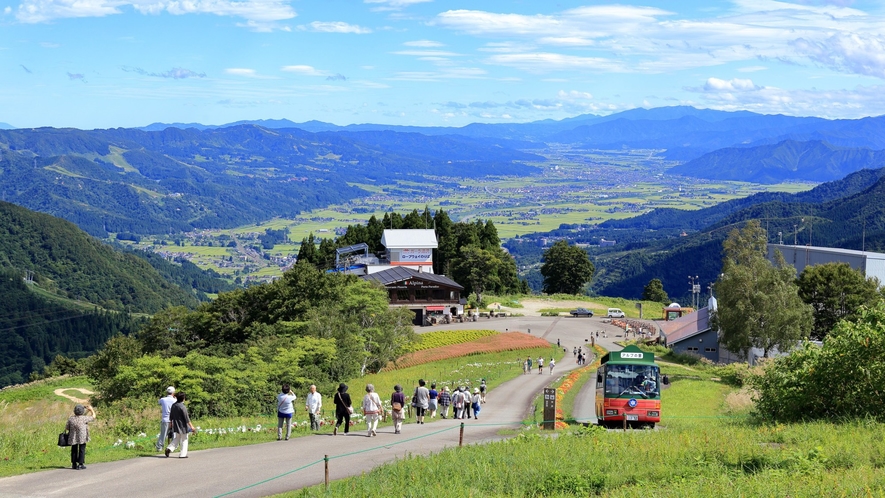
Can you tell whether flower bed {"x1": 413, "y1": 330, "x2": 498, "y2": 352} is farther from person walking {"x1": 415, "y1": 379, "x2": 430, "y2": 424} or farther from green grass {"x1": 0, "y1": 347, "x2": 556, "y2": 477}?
person walking {"x1": 415, "y1": 379, "x2": 430, "y2": 424}

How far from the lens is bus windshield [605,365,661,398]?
77.2 feet

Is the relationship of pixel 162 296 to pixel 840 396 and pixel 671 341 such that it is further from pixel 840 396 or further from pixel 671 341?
pixel 840 396

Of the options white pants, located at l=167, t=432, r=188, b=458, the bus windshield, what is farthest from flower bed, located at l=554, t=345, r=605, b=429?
white pants, located at l=167, t=432, r=188, b=458

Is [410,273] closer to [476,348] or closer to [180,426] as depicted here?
[476,348]

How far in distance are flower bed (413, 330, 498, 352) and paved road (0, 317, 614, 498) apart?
1345 inches

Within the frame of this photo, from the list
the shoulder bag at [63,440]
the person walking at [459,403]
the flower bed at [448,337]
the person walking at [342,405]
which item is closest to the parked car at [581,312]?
the flower bed at [448,337]

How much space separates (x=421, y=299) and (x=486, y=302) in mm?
11199

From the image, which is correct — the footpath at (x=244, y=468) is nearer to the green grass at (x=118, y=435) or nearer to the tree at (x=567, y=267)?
the green grass at (x=118, y=435)

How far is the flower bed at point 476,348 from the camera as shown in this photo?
1953 inches

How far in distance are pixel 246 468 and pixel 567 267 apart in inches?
3410

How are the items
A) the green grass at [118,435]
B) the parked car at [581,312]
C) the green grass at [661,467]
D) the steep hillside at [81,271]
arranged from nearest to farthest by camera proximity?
the green grass at [661,467] → the green grass at [118,435] → the parked car at [581,312] → the steep hillside at [81,271]

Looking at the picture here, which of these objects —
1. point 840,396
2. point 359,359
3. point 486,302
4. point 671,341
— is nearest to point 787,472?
point 840,396

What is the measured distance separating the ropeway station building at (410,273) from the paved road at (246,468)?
47.4 m

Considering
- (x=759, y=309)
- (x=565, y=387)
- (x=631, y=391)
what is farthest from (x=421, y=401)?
(x=759, y=309)
